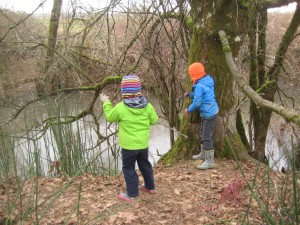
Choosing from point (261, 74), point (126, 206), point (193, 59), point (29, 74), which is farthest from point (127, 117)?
point (29, 74)

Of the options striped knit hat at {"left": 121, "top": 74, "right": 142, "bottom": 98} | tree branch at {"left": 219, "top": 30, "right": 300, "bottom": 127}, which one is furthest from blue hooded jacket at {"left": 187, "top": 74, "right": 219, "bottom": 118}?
striped knit hat at {"left": 121, "top": 74, "right": 142, "bottom": 98}

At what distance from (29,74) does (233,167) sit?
737 centimetres

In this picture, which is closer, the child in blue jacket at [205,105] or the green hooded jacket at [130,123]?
the green hooded jacket at [130,123]

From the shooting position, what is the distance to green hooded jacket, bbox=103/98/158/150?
3193 mm

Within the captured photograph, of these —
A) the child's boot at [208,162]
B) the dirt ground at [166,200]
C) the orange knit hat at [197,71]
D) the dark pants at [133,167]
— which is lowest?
the dirt ground at [166,200]

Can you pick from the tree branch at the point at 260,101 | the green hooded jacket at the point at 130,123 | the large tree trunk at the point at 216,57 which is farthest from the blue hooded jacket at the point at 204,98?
the green hooded jacket at the point at 130,123

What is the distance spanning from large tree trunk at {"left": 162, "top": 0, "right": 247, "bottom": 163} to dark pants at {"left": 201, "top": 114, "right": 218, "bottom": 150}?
0.20m

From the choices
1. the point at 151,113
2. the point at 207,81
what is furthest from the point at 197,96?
the point at 151,113

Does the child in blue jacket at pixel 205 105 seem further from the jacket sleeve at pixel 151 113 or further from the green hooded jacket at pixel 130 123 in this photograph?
the green hooded jacket at pixel 130 123

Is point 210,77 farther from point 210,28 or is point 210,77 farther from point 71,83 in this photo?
point 71,83

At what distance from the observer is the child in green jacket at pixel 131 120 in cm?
314

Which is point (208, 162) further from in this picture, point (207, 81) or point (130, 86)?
point (130, 86)

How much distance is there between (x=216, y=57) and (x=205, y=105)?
0.69m

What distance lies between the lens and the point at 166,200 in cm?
343
